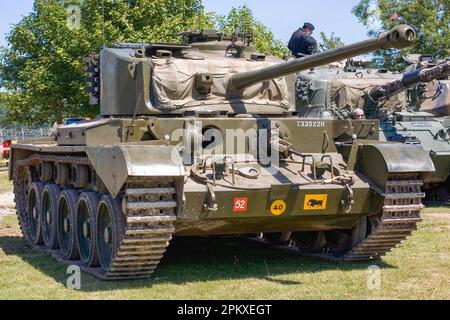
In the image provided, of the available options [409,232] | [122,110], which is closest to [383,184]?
[409,232]

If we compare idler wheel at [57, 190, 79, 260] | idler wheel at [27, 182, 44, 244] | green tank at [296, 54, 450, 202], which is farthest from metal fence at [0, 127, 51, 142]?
idler wheel at [57, 190, 79, 260]

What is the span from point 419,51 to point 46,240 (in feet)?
90.1

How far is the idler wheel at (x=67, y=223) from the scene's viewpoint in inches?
468

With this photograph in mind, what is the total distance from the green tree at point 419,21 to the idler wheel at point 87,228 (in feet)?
85.1

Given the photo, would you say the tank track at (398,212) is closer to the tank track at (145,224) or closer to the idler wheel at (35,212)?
the tank track at (145,224)

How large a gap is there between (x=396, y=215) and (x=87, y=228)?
407cm

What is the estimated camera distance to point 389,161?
1052 cm

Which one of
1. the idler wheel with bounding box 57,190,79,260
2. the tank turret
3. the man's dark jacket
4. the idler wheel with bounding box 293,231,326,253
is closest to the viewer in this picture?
the tank turret

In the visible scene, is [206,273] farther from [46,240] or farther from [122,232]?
[46,240]

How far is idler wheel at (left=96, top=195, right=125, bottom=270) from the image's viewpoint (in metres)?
9.91

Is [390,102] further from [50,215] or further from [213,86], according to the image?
[50,215]

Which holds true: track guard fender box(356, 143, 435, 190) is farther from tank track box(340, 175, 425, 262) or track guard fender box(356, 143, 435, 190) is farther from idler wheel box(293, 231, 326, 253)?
idler wheel box(293, 231, 326, 253)

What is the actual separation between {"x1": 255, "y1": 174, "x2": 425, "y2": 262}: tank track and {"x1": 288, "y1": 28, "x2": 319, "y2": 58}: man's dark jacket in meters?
8.25

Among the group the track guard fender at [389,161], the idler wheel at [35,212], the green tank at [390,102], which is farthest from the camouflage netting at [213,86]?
the green tank at [390,102]
